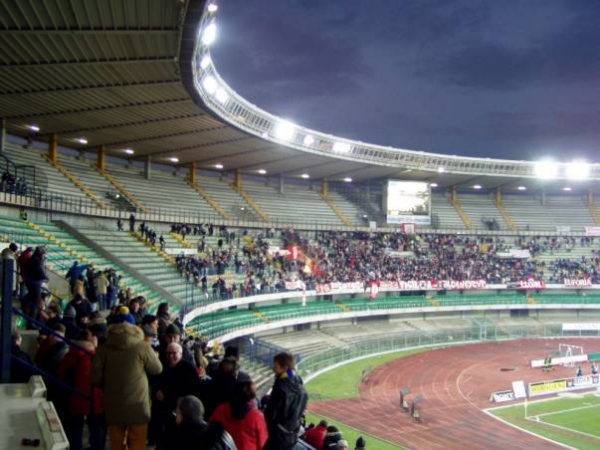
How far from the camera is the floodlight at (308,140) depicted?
39.7 metres

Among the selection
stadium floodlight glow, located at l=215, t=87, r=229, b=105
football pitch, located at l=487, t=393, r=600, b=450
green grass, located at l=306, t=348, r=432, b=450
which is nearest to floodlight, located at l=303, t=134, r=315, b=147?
stadium floodlight glow, located at l=215, t=87, r=229, b=105

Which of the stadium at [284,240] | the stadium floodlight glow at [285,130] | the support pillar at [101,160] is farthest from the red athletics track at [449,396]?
the support pillar at [101,160]

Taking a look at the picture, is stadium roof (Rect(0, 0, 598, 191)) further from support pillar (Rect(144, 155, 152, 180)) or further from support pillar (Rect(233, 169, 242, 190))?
support pillar (Rect(233, 169, 242, 190))

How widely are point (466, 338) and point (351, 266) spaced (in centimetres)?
1028

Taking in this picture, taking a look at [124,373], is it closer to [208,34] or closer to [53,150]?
[208,34]

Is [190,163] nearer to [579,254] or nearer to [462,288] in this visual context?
[462,288]

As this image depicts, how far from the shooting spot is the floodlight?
130 ft

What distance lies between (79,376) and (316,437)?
4.50 metres

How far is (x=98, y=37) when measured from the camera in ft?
59.9

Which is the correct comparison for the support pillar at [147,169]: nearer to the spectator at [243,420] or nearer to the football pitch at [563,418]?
the football pitch at [563,418]

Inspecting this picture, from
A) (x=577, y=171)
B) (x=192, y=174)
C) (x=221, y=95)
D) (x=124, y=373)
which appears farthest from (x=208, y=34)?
(x=577, y=171)

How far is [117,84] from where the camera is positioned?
23844mm

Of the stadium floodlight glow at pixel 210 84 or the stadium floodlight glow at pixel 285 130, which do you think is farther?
the stadium floodlight glow at pixel 285 130

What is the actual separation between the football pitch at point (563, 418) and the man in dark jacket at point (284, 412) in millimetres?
21463
